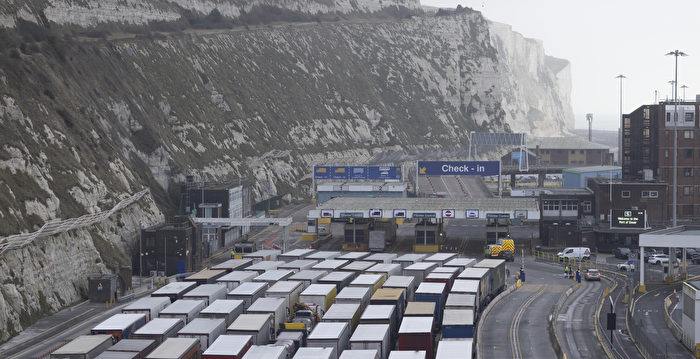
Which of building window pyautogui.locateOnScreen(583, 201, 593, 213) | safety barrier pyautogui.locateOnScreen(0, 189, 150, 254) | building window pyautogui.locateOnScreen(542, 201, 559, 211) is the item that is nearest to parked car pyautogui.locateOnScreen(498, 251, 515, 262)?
building window pyautogui.locateOnScreen(542, 201, 559, 211)

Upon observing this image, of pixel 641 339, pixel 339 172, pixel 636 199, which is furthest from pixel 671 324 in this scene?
pixel 339 172

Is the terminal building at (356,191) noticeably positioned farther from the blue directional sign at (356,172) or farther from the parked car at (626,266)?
the parked car at (626,266)

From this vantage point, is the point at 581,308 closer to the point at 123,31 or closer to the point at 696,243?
the point at 696,243

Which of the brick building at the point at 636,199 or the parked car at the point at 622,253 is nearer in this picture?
the parked car at the point at 622,253

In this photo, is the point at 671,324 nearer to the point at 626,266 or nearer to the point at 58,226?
the point at 626,266

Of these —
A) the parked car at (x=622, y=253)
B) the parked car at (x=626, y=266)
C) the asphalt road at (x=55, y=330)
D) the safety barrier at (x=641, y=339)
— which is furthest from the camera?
the parked car at (x=622, y=253)

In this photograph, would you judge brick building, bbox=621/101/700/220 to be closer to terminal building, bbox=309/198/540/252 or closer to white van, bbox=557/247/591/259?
terminal building, bbox=309/198/540/252

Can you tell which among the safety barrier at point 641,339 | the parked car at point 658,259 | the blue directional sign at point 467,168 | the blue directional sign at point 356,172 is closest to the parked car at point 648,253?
the parked car at point 658,259
